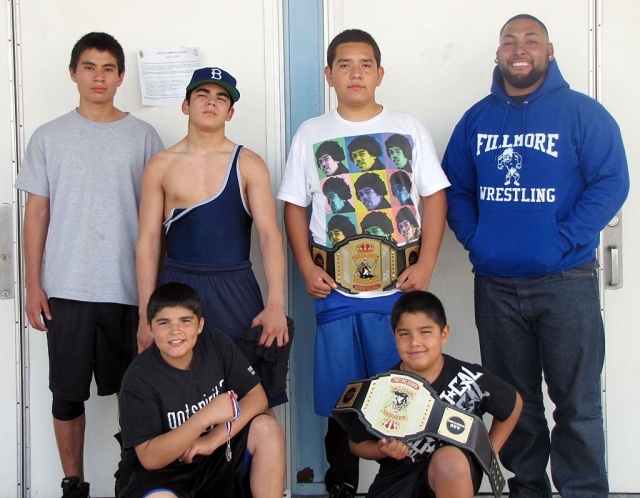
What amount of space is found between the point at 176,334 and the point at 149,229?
1.85 feet

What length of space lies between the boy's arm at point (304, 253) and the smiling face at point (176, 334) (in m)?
0.57

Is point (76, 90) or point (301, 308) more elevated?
point (76, 90)

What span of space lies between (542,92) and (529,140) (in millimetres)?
223

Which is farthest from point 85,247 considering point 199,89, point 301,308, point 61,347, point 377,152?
point 377,152

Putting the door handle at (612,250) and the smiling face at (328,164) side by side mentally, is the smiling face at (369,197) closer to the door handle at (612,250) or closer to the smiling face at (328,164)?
the smiling face at (328,164)

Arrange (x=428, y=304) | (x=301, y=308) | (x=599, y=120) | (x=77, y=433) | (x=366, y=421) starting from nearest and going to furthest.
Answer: (x=366, y=421) < (x=428, y=304) < (x=599, y=120) < (x=77, y=433) < (x=301, y=308)

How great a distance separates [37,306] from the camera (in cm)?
304

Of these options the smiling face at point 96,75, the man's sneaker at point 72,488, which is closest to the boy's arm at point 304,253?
the smiling face at point 96,75

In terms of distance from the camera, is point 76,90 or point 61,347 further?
point 76,90

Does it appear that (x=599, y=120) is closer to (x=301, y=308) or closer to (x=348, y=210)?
(x=348, y=210)

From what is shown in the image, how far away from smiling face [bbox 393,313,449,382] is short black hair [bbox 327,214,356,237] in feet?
1.58

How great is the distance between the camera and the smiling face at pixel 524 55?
289cm

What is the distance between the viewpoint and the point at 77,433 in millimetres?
3166

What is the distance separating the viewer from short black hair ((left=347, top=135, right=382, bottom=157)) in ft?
9.46
